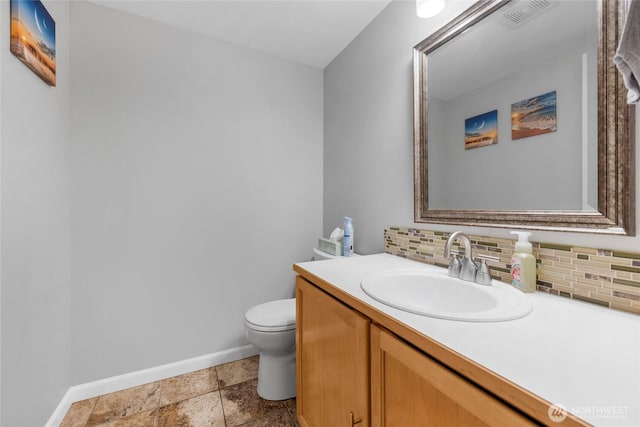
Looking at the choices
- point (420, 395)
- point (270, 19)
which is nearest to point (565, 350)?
point (420, 395)

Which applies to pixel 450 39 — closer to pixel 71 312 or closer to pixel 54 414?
pixel 71 312

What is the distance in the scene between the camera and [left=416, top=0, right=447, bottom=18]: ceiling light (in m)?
1.12

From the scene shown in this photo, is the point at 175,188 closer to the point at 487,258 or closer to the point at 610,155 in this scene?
the point at 487,258

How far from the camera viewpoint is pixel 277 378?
4.83 feet

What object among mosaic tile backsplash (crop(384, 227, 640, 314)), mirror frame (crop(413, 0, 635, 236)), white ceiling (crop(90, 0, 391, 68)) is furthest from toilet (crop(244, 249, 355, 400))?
white ceiling (crop(90, 0, 391, 68))

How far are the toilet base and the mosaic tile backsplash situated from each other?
3.80ft

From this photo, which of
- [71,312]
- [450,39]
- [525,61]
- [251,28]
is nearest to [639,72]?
[525,61]

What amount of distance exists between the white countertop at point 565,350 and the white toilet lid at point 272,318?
80 cm

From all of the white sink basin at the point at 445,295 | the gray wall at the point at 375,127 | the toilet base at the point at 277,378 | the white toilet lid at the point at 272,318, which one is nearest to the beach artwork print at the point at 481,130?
the gray wall at the point at 375,127

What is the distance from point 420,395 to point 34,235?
1.59m

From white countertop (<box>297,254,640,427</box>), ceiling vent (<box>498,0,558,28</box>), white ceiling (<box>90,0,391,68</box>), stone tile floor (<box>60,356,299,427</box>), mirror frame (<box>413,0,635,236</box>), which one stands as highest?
white ceiling (<box>90,0,391,68</box>)

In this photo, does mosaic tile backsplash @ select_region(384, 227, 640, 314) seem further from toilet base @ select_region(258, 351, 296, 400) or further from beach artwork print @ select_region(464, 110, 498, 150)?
toilet base @ select_region(258, 351, 296, 400)

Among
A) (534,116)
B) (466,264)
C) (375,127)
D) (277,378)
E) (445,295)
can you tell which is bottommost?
(277,378)

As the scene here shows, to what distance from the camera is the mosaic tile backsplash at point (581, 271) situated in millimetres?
665
